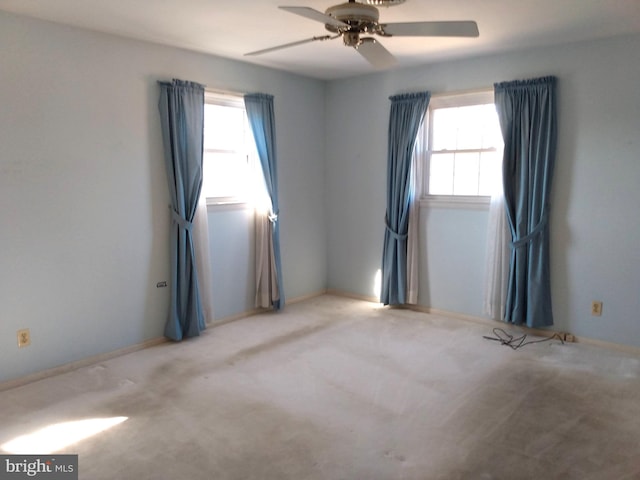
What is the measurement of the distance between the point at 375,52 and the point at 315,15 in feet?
2.40

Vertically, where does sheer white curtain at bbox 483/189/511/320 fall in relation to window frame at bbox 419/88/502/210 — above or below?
below

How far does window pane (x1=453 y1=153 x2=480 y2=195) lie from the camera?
15.2ft

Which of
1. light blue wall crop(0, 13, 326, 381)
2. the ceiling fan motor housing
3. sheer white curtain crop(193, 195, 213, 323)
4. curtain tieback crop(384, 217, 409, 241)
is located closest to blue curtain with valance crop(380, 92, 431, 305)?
curtain tieback crop(384, 217, 409, 241)

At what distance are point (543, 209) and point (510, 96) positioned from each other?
1.06m

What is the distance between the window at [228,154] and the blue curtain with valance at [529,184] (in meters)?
2.42

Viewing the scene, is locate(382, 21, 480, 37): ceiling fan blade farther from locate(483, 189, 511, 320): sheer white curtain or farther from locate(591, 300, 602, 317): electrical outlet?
locate(591, 300, 602, 317): electrical outlet

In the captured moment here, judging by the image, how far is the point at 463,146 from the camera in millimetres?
4703

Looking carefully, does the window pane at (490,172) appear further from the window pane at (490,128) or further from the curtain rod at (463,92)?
the curtain rod at (463,92)

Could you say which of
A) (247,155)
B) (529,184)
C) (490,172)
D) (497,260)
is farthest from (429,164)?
(247,155)

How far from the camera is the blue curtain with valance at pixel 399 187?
4848mm

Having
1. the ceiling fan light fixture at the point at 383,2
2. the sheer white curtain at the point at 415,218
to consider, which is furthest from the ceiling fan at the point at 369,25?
the sheer white curtain at the point at 415,218

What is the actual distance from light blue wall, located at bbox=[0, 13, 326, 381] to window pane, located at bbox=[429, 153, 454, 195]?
2.21 m

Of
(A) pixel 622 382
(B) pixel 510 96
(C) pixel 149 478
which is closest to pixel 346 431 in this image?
(C) pixel 149 478

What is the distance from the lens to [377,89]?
5184 millimetres
